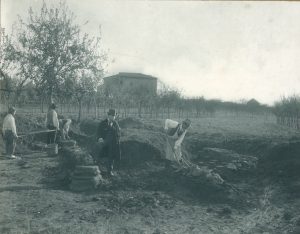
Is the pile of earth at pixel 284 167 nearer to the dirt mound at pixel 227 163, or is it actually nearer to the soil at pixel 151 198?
the soil at pixel 151 198

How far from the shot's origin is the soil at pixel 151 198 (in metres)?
5.48

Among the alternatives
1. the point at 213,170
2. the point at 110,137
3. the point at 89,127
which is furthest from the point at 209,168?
the point at 89,127

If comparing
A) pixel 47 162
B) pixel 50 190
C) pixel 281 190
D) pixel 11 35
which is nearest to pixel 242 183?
pixel 281 190

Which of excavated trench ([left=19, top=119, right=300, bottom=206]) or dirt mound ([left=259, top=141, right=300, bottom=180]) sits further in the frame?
dirt mound ([left=259, top=141, right=300, bottom=180])

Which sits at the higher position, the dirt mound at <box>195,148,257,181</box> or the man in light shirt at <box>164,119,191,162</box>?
the man in light shirt at <box>164,119,191,162</box>

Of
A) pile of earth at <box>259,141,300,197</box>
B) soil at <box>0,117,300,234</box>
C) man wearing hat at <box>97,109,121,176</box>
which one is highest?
man wearing hat at <box>97,109,121,176</box>

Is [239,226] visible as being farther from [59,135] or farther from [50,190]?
[59,135]

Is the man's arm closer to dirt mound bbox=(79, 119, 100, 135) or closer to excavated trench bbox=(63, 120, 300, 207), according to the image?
excavated trench bbox=(63, 120, 300, 207)

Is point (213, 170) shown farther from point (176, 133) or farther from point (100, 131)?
point (100, 131)

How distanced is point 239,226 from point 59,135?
9.78m

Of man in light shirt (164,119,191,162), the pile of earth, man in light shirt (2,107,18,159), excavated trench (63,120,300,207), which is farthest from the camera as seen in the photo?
man in light shirt (2,107,18,159)

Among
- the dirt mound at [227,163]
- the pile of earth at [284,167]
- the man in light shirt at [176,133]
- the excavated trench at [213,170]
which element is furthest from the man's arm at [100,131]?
the pile of earth at [284,167]

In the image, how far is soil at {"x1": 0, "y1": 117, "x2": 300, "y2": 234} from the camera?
5.48 meters

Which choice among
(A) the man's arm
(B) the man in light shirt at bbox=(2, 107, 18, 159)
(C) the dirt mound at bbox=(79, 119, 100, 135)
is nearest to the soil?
(B) the man in light shirt at bbox=(2, 107, 18, 159)
